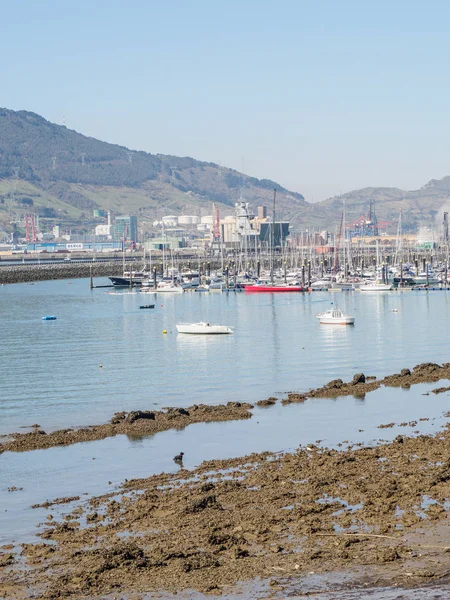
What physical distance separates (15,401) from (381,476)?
64.4 ft

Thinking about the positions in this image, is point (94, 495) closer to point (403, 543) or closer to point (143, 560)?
point (143, 560)

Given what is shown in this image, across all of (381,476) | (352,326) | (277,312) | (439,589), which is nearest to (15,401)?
(381,476)

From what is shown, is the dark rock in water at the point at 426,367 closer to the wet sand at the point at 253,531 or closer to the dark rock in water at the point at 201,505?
the wet sand at the point at 253,531

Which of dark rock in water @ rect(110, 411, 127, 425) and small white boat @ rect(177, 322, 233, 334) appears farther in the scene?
small white boat @ rect(177, 322, 233, 334)

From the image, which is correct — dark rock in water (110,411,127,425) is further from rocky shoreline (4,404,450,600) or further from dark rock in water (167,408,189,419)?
rocky shoreline (4,404,450,600)

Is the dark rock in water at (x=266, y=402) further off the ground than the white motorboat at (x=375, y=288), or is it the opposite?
the white motorboat at (x=375, y=288)

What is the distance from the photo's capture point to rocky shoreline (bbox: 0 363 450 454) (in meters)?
28.8

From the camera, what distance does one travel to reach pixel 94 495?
71.7 feet

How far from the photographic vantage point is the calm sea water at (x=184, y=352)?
124 ft

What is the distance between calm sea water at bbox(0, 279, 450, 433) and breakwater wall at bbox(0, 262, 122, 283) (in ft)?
229

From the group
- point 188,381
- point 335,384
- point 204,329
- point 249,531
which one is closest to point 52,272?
point 204,329

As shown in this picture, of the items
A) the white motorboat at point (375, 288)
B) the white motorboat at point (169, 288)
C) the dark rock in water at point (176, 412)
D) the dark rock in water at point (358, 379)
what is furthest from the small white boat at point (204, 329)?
the white motorboat at point (169, 288)

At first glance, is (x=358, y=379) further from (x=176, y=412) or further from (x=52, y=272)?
(x=52, y=272)

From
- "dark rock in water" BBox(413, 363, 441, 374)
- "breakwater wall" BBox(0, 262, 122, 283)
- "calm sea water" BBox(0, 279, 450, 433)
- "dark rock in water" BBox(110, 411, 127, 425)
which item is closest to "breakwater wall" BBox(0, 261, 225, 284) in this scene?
"breakwater wall" BBox(0, 262, 122, 283)
